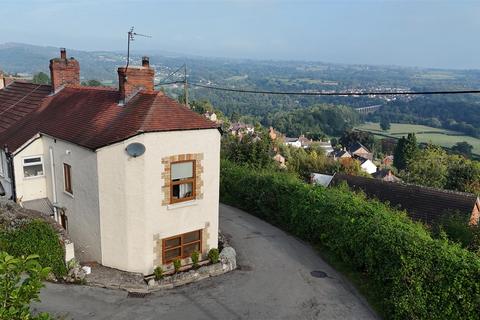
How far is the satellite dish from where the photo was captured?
1371 centimetres

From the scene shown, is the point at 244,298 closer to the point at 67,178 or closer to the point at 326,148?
the point at 67,178

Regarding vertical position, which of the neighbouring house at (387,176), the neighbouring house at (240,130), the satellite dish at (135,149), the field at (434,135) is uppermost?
the satellite dish at (135,149)

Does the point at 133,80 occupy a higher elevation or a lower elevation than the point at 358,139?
higher

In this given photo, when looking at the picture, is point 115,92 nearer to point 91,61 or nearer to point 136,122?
point 136,122

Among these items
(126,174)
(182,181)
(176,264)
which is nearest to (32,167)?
(126,174)

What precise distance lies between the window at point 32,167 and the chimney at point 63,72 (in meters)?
5.27

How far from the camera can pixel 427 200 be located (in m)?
33.5

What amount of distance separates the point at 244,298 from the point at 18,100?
16937 millimetres

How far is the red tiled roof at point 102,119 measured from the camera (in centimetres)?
1423

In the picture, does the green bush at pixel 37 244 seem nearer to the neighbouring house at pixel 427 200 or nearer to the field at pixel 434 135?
the neighbouring house at pixel 427 200

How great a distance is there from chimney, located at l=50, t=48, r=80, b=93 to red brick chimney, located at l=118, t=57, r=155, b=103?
280 inches

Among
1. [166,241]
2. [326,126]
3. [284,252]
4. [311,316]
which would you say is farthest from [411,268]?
[326,126]

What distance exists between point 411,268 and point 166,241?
828 centimetres

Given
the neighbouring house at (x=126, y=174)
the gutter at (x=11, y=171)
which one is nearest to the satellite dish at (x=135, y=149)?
the neighbouring house at (x=126, y=174)
